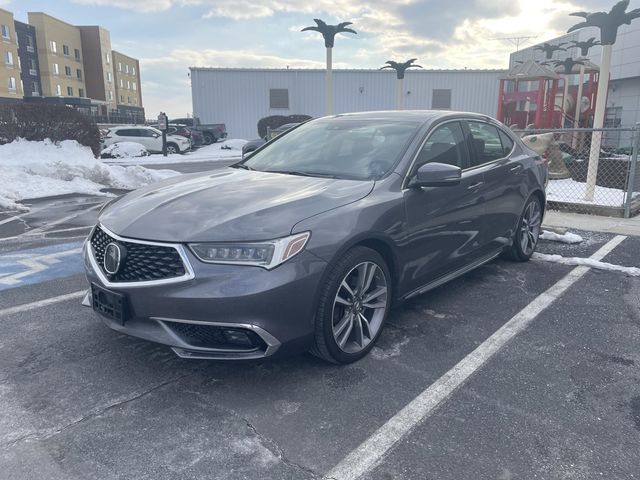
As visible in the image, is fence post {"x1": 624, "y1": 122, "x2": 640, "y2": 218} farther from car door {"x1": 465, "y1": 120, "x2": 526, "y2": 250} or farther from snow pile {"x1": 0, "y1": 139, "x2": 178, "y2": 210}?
snow pile {"x1": 0, "y1": 139, "x2": 178, "y2": 210}

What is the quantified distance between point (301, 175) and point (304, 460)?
2.05 meters

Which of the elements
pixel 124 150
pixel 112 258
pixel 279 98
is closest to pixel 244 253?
pixel 112 258

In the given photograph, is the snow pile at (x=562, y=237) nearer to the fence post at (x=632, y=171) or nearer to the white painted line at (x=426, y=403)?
the fence post at (x=632, y=171)

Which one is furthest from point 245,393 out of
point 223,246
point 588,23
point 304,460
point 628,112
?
point 628,112

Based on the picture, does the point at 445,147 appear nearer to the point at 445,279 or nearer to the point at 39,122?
the point at 445,279

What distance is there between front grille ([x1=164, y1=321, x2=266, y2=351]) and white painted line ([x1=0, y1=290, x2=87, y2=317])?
2001 millimetres

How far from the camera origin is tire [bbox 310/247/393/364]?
302 cm

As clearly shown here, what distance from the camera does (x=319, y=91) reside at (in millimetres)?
33031

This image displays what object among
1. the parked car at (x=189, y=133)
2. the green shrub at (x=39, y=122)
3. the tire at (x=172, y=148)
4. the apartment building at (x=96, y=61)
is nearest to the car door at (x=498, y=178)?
the green shrub at (x=39, y=122)

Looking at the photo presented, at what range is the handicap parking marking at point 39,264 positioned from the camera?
4.88m

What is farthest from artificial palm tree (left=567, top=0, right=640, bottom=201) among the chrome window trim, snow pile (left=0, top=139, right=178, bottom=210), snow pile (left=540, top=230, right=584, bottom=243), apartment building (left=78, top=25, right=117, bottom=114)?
apartment building (left=78, top=25, right=117, bottom=114)

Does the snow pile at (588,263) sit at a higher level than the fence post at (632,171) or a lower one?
lower

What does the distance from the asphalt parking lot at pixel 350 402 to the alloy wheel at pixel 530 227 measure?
120 centimetres

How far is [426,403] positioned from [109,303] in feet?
6.15
